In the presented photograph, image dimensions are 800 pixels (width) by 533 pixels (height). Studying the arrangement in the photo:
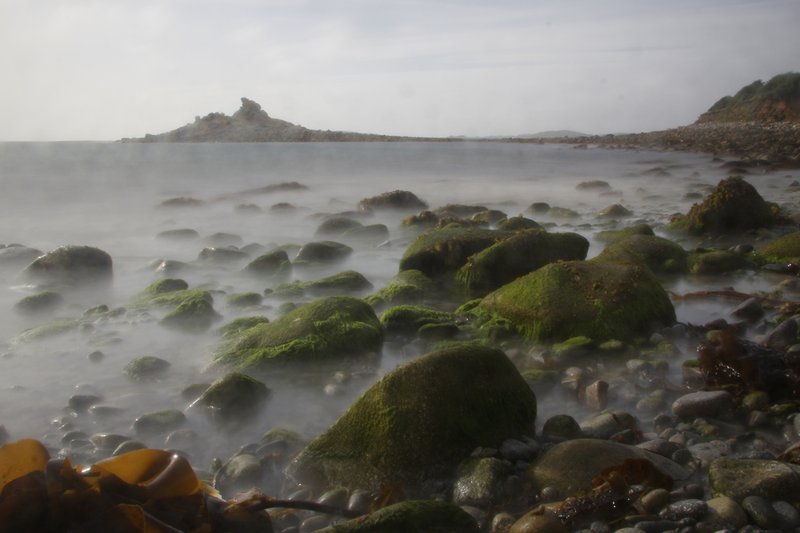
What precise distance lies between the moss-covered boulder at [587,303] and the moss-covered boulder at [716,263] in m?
2.30

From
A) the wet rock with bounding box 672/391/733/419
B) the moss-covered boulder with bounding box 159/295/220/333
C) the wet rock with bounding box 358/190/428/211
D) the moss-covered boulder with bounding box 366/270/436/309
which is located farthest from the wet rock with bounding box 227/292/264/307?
the wet rock with bounding box 358/190/428/211

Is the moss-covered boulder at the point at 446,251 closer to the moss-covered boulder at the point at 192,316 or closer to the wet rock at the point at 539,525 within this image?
the moss-covered boulder at the point at 192,316

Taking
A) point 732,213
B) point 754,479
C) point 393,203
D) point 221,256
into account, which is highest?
point 732,213

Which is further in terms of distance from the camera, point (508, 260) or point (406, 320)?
point (508, 260)

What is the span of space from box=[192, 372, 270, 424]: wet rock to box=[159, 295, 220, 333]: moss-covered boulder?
2.10 m

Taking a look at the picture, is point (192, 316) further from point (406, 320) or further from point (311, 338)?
point (406, 320)

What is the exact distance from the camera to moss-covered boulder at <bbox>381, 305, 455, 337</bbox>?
19.7ft

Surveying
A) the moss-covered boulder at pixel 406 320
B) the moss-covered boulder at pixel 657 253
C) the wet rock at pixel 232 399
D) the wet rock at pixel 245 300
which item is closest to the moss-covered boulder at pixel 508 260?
the moss-covered boulder at pixel 657 253

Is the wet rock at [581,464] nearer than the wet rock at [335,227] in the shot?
Yes

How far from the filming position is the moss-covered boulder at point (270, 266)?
9.12 m

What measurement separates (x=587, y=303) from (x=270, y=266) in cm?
492

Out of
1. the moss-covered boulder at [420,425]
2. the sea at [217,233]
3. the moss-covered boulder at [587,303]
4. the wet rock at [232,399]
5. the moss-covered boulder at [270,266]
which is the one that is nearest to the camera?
the moss-covered boulder at [420,425]

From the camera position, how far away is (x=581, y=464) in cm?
328

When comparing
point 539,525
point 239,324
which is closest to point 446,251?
point 239,324
